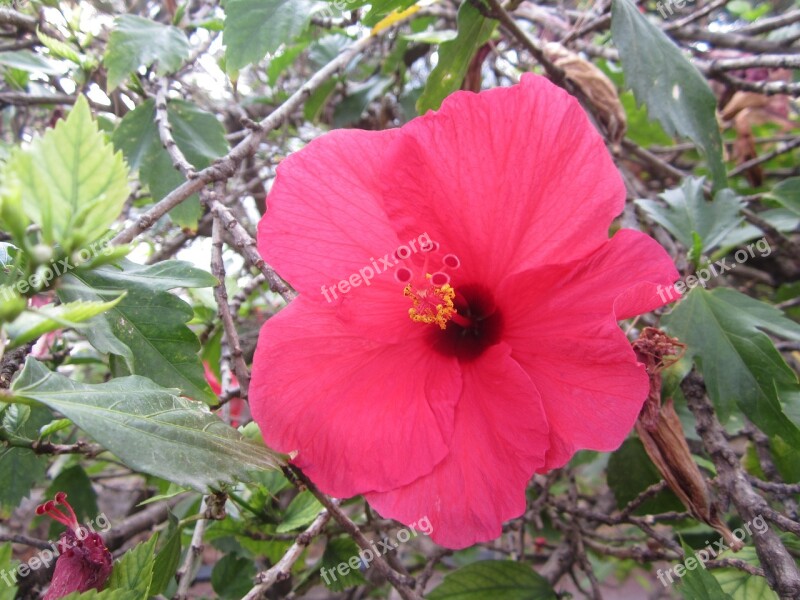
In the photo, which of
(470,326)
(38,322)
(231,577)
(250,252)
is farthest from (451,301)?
(231,577)

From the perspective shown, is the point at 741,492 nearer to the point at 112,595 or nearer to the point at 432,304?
the point at 432,304

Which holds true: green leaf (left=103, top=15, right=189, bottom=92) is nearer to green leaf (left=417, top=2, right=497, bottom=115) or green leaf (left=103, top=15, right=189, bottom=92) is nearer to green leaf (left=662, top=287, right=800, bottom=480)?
green leaf (left=417, top=2, right=497, bottom=115)

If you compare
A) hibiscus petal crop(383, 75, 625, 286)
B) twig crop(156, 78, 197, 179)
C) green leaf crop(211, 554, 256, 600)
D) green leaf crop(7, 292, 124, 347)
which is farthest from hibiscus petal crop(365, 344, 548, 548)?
green leaf crop(211, 554, 256, 600)

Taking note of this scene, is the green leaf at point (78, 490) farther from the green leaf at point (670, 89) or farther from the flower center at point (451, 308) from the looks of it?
the green leaf at point (670, 89)

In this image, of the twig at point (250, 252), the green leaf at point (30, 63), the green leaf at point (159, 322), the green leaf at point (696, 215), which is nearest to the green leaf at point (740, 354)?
the green leaf at point (696, 215)

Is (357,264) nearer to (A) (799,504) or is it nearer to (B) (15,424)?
(B) (15,424)
